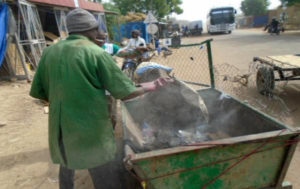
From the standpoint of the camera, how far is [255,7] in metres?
55.7

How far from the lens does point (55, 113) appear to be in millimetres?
1579

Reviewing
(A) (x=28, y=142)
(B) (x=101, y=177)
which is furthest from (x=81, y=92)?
(A) (x=28, y=142)

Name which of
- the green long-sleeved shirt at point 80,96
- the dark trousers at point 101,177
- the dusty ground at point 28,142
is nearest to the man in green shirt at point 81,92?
the green long-sleeved shirt at point 80,96

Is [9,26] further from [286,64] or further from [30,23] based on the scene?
[286,64]

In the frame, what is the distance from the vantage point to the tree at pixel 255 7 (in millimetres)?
54625

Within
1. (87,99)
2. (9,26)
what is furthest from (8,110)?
(87,99)

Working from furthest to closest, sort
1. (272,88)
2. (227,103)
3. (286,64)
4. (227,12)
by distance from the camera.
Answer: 1. (227,12)
2. (272,88)
3. (286,64)
4. (227,103)

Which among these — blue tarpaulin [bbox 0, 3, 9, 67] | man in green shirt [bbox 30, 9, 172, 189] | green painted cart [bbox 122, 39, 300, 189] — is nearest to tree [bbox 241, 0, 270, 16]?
blue tarpaulin [bbox 0, 3, 9, 67]

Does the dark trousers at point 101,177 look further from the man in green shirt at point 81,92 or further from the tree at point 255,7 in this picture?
the tree at point 255,7

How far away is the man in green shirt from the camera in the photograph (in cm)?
150

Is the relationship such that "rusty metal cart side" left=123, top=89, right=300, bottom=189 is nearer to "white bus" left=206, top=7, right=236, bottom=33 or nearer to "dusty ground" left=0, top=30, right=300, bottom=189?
"dusty ground" left=0, top=30, right=300, bottom=189

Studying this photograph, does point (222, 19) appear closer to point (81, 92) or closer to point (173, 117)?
point (173, 117)

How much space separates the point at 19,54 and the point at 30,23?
1605 mm

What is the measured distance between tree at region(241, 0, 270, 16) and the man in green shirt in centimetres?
6283
